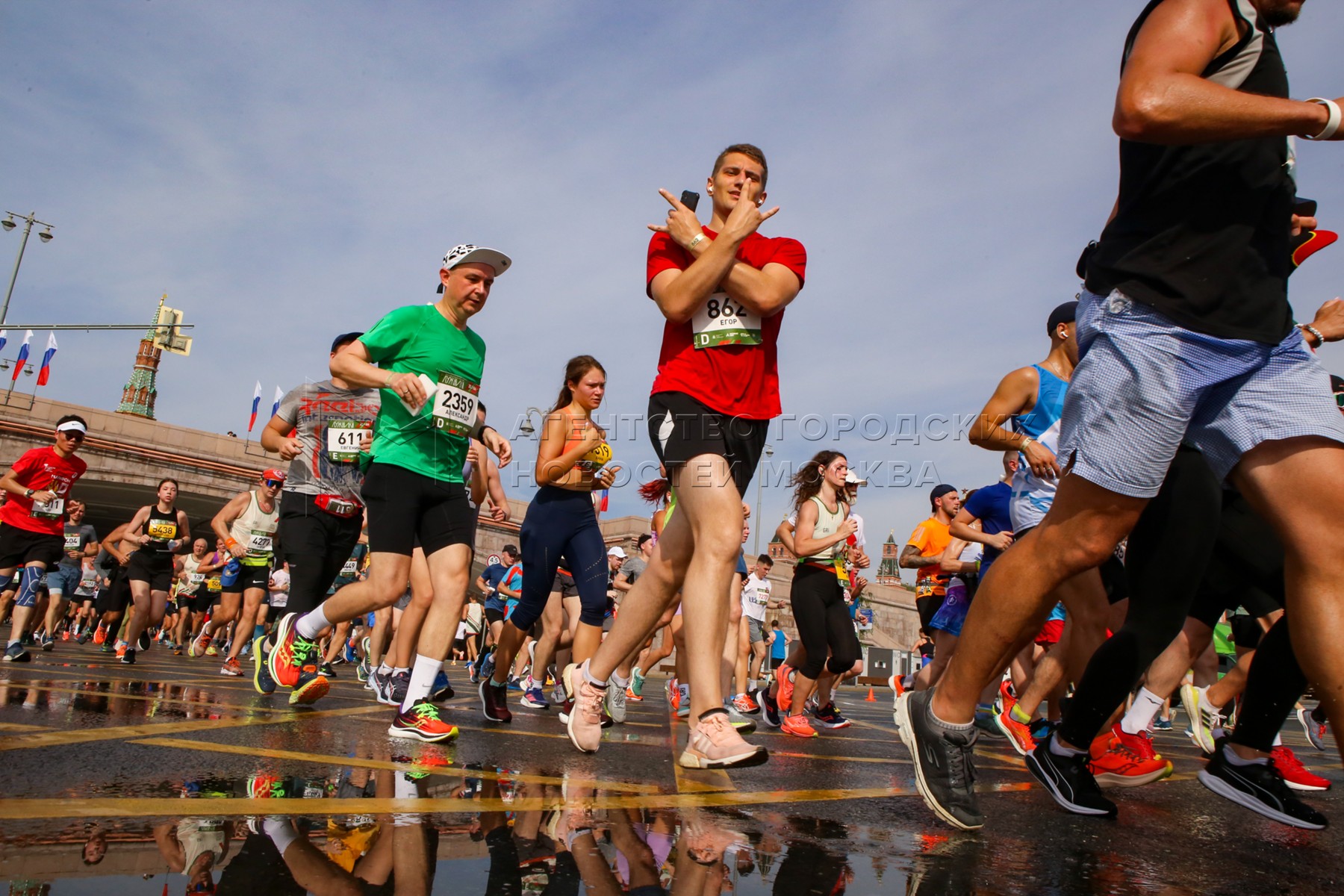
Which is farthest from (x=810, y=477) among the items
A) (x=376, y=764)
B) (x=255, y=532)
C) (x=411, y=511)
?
(x=255, y=532)

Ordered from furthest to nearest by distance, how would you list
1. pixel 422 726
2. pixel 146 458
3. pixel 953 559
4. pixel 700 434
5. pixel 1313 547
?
pixel 146 458
pixel 953 559
pixel 422 726
pixel 700 434
pixel 1313 547

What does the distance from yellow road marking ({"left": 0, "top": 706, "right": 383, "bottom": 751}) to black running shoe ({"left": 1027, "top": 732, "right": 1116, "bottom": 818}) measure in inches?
113

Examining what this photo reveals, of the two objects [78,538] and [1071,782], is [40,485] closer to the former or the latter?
[78,538]

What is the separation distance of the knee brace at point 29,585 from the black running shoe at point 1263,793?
30.6ft

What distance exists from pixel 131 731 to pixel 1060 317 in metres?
4.59

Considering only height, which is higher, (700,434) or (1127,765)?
(700,434)

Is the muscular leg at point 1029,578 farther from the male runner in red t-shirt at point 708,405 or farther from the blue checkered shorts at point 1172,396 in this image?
the male runner in red t-shirt at point 708,405

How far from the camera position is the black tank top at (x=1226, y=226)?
6.82 ft

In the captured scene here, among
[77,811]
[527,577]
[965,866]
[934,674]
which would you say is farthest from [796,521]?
[77,811]

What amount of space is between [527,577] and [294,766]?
3.02m

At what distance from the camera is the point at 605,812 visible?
213cm

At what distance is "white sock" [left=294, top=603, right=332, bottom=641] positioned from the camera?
4.99 meters

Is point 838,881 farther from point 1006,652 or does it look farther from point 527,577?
point 527,577

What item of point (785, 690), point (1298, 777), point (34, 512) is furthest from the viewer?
point (34, 512)
